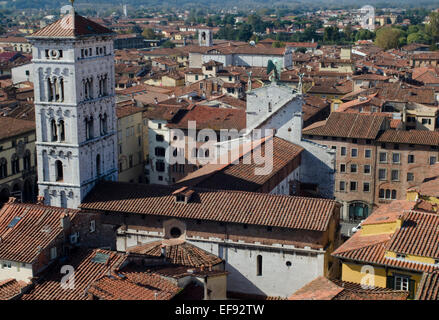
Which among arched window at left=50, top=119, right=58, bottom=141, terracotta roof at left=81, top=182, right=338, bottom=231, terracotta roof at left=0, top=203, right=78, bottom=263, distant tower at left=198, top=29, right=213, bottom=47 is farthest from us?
distant tower at left=198, top=29, right=213, bottom=47

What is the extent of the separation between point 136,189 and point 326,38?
5283 inches

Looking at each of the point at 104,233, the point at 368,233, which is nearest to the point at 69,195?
Answer: the point at 104,233

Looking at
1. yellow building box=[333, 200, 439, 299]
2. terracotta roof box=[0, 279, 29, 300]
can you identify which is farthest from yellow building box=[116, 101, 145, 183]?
yellow building box=[333, 200, 439, 299]

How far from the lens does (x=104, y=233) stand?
28.7 m

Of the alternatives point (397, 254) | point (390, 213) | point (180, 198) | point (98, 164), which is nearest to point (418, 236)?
point (397, 254)

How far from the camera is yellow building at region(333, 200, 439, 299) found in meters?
23.3

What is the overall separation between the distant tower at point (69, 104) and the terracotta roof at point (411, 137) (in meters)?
22.9

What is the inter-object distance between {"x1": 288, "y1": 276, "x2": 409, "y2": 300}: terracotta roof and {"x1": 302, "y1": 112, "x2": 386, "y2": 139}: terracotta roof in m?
26.3

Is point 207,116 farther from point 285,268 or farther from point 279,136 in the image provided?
point 285,268

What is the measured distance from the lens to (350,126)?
49281 millimetres

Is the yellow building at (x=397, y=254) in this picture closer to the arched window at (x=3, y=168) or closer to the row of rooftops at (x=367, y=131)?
the row of rooftops at (x=367, y=131)

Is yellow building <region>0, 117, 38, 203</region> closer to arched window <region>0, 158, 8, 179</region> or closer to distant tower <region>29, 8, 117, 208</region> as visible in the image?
arched window <region>0, 158, 8, 179</region>

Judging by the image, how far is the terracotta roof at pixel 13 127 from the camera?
43.3 m

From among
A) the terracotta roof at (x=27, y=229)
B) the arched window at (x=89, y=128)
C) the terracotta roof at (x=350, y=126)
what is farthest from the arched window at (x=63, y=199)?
the terracotta roof at (x=350, y=126)
